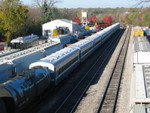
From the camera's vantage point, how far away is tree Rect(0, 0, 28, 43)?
155 feet

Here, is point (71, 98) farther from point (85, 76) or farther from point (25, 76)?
point (85, 76)

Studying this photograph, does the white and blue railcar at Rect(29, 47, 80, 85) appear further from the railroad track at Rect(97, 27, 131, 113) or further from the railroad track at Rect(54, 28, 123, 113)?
the railroad track at Rect(97, 27, 131, 113)

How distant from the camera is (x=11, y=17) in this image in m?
47.3

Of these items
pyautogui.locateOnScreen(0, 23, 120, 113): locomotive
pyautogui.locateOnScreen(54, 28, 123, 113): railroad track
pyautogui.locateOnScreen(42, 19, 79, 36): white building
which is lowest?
pyautogui.locateOnScreen(54, 28, 123, 113): railroad track

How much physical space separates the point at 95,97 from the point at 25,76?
231 inches

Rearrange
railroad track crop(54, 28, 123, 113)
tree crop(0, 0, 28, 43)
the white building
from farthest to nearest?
the white building → tree crop(0, 0, 28, 43) → railroad track crop(54, 28, 123, 113)

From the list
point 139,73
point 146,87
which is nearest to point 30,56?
point 139,73

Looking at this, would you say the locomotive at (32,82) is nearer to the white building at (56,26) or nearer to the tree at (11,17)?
the tree at (11,17)

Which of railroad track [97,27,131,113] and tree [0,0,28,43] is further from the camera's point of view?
tree [0,0,28,43]

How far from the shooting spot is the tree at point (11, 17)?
47.3 metres

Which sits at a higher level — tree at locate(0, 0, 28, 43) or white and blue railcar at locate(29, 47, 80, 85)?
tree at locate(0, 0, 28, 43)

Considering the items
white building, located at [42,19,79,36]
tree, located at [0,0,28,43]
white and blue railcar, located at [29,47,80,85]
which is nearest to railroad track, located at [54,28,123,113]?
white and blue railcar, located at [29,47,80,85]

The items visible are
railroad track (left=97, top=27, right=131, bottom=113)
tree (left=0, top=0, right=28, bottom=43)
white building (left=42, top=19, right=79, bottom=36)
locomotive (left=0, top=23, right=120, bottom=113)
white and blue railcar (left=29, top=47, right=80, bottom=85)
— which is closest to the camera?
locomotive (left=0, top=23, right=120, bottom=113)

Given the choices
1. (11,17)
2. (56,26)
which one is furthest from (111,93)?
(56,26)
